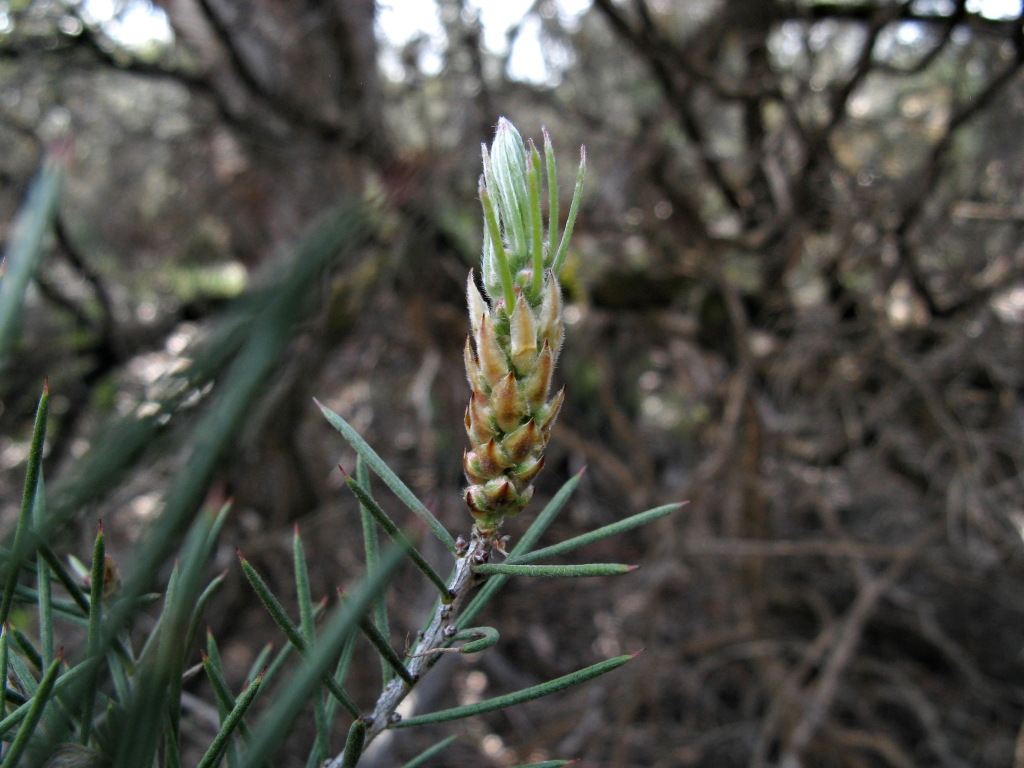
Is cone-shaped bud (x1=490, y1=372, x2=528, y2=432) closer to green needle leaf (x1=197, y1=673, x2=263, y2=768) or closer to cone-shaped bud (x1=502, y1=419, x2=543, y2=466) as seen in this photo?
cone-shaped bud (x1=502, y1=419, x2=543, y2=466)

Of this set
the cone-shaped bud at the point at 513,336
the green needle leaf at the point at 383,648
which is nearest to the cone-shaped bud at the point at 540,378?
the cone-shaped bud at the point at 513,336

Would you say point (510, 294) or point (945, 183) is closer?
point (510, 294)

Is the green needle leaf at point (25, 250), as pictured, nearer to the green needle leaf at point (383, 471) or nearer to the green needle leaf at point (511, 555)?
the green needle leaf at point (383, 471)

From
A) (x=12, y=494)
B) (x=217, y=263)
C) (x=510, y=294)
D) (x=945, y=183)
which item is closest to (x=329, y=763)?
(x=510, y=294)

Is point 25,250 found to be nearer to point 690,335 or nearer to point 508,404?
point 508,404

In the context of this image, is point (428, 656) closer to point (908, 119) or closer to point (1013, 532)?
point (1013, 532)

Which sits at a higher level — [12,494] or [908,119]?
[12,494]
